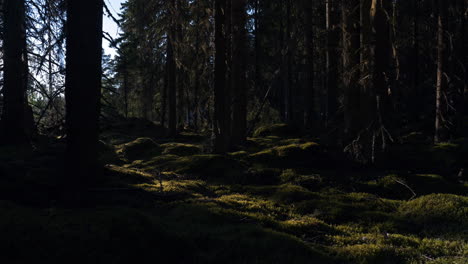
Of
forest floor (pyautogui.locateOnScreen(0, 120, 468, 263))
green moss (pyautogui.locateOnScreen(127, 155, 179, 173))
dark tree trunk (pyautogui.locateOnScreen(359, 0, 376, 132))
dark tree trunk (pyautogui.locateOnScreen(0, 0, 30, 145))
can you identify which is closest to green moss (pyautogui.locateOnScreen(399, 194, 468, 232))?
forest floor (pyautogui.locateOnScreen(0, 120, 468, 263))

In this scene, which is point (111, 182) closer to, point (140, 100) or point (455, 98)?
point (455, 98)

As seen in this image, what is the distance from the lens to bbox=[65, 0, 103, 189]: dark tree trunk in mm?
6355

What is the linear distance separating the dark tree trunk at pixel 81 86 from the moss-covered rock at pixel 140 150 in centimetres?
963

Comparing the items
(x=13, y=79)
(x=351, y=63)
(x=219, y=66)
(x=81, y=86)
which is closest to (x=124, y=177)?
(x=81, y=86)

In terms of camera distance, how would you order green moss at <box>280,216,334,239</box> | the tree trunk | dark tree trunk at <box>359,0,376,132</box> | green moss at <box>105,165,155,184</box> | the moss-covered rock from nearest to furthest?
green moss at <box>280,216,334,239</box>
green moss at <box>105,165,155,184</box>
dark tree trunk at <box>359,0,376,132</box>
the tree trunk
the moss-covered rock

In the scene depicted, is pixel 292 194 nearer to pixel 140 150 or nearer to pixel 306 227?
pixel 306 227

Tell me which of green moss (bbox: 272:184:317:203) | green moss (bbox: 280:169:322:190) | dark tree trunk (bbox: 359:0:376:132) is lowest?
green moss (bbox: 272:184:317:203)

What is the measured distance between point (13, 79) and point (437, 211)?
51.5 ft

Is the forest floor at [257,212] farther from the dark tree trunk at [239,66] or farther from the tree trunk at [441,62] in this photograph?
the dark tree trunk at [239,66]

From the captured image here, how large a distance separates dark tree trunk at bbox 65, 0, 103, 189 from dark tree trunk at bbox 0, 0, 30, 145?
31.1ft

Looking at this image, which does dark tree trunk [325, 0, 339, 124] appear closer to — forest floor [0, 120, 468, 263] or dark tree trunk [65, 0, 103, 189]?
forest floor [0, 120, 468, 263]

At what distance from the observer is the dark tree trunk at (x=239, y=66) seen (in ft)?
49.0

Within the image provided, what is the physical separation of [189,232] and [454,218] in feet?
17.5

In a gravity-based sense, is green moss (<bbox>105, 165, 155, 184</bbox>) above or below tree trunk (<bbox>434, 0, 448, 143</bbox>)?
below
